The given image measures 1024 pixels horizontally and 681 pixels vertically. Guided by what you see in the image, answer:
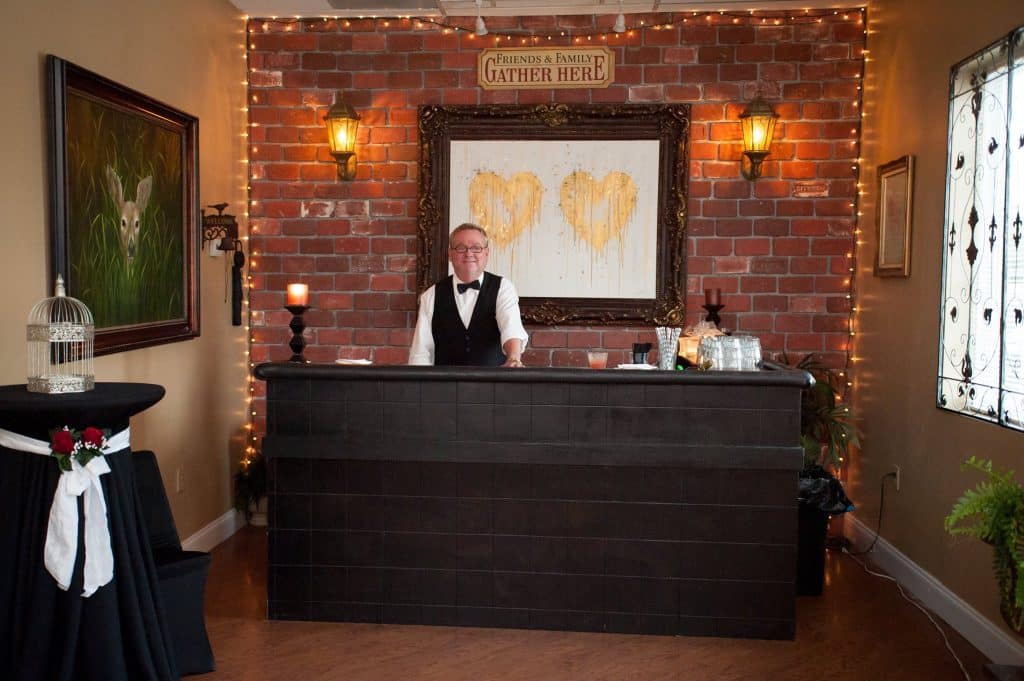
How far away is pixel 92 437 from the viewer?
8.54 ft

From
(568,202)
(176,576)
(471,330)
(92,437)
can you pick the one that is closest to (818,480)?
(471,330)

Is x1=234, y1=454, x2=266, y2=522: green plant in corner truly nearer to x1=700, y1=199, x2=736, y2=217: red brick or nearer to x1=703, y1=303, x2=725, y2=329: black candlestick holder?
x1=703, y1=303, x2=725, y2=329: black candlestick holder

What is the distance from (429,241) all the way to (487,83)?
2.91ft

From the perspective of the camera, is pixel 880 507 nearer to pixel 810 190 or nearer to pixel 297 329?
pixel 810 190

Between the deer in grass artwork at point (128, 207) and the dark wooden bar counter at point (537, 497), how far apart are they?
2.63ft

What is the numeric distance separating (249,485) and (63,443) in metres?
2.46

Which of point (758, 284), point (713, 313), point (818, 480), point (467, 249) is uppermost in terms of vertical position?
point (467, 249)

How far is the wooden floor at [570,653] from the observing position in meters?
3.23

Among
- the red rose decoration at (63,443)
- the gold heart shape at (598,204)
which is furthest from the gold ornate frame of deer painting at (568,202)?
the red rose decoration at (63,443)

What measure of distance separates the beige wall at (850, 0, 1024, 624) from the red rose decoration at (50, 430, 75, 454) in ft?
9.77

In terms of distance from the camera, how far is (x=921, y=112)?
4129 mm

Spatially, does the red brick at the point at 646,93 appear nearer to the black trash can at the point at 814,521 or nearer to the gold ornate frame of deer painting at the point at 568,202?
the gold ornate frame of deer painting at the point at 568,202

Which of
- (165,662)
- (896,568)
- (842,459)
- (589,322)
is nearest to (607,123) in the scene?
(589,322)

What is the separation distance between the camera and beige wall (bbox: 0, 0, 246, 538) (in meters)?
3.07
